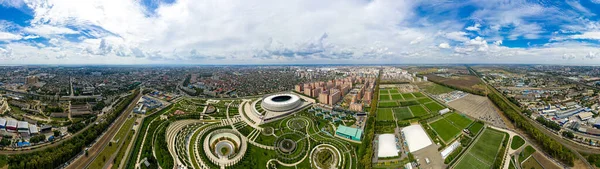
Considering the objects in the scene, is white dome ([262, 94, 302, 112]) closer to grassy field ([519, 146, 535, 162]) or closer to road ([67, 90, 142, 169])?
road ([67, 90, 142, 169])

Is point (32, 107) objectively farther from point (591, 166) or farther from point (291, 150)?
point (591, 166)

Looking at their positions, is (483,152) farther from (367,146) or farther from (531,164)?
(367,146)

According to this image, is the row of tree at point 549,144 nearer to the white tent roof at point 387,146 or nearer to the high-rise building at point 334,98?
the white tent roof at point 387,146

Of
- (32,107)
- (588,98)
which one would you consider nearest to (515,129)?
(588,98)

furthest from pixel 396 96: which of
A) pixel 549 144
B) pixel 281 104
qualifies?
pixel 281 104

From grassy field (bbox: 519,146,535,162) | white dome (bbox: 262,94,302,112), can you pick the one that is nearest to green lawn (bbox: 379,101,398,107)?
white dome (bbox: 262,94,302,112)

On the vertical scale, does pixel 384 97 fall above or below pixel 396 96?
below
